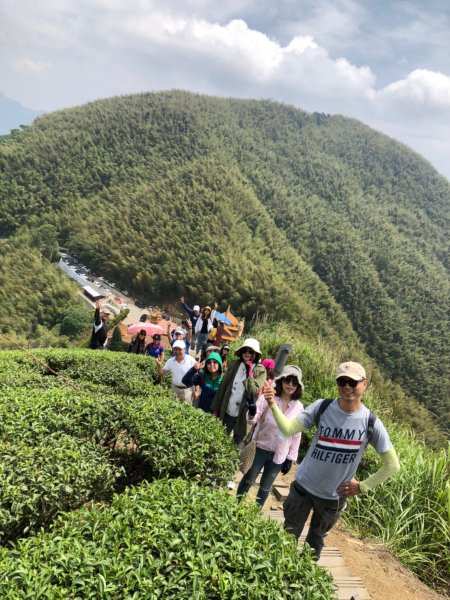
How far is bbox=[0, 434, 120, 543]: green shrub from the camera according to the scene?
2.59 m

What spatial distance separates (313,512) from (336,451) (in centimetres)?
59

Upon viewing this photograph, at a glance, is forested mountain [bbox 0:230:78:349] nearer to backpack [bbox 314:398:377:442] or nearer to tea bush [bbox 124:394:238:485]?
tea bush [bbox 124:394:238:485]

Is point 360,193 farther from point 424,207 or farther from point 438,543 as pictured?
point 438,543

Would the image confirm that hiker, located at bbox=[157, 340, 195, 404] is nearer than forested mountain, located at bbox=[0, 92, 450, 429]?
Yes

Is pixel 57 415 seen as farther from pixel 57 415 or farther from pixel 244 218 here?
pixel 244 218

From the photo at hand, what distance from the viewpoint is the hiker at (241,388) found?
4088mm

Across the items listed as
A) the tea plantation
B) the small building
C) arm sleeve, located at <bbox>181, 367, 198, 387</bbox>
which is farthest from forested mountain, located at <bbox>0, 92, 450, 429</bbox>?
the tea plantation

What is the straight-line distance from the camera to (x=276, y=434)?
3605mm

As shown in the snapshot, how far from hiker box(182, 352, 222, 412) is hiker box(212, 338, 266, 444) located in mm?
584

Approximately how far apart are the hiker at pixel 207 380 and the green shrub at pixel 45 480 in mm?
1919

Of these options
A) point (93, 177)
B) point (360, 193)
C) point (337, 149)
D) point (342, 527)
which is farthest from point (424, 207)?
point (342, 527)

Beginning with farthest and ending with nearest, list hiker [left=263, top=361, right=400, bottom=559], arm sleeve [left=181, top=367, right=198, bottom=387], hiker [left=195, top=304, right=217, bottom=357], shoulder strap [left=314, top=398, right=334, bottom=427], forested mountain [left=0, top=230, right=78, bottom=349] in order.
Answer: forested mountain [left=0, top=230, right=78, bottom=349] < hiker [left=195, top=304, right=217, bottom=357] < arm sleeve [left=181, top=367, right=198, bottom=387] < shoulder strap [left=314, top=398, right=334, bottom=427] < hiker [left=263, top=361, right=400, bottom=559]

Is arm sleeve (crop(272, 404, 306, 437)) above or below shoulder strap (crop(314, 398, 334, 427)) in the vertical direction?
below

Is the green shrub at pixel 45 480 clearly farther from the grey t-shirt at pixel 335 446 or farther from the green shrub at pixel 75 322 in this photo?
the green shrub at pixel 75 322
